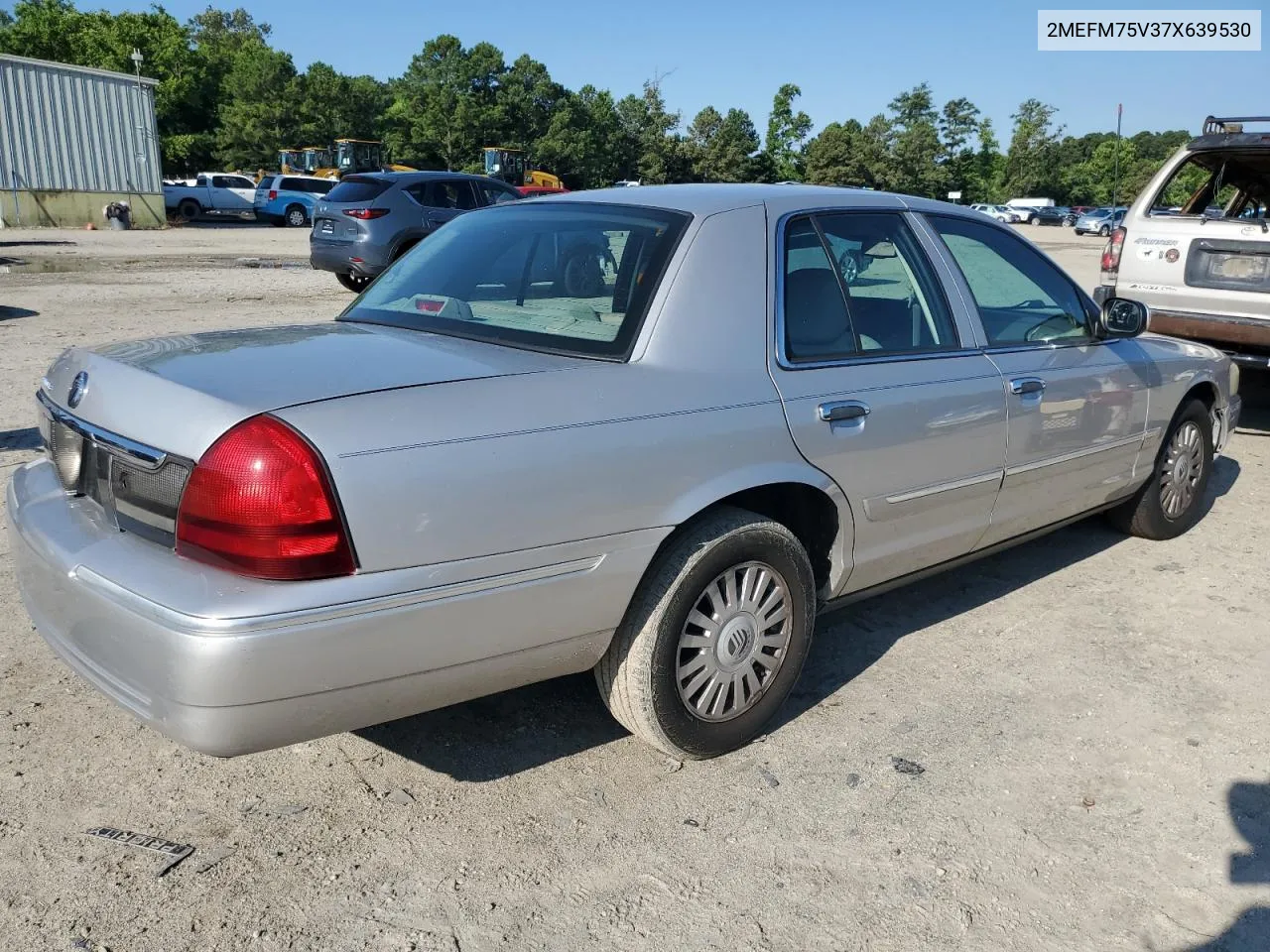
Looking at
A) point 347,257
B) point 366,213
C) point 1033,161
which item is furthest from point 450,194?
point 1033,161

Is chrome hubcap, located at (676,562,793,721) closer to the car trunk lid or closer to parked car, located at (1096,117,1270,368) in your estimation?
the car trunk lid

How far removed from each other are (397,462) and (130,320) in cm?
1035

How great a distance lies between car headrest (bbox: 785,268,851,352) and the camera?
3297 millimetres

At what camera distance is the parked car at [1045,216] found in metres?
75.9

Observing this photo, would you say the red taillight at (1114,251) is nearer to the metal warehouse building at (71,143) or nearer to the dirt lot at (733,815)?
the dirt lot at (733,815)

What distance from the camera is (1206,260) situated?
739 cm

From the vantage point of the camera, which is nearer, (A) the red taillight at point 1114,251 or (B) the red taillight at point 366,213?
(A) the red taillight at point 1114,251

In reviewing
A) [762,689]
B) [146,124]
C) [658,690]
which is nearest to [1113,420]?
[762,689]

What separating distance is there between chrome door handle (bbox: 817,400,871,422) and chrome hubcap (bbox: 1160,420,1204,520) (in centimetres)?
251

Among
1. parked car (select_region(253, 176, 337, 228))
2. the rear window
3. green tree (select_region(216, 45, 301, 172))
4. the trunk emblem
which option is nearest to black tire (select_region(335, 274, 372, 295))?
the rear window

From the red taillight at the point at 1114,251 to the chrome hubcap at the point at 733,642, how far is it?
5.90 meters

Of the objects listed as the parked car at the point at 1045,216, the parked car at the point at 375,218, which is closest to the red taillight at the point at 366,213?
the parked car at the point at 375,218

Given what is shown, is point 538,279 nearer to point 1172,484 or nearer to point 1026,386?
point 1026,386

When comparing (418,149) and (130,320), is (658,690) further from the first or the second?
(418,149)
